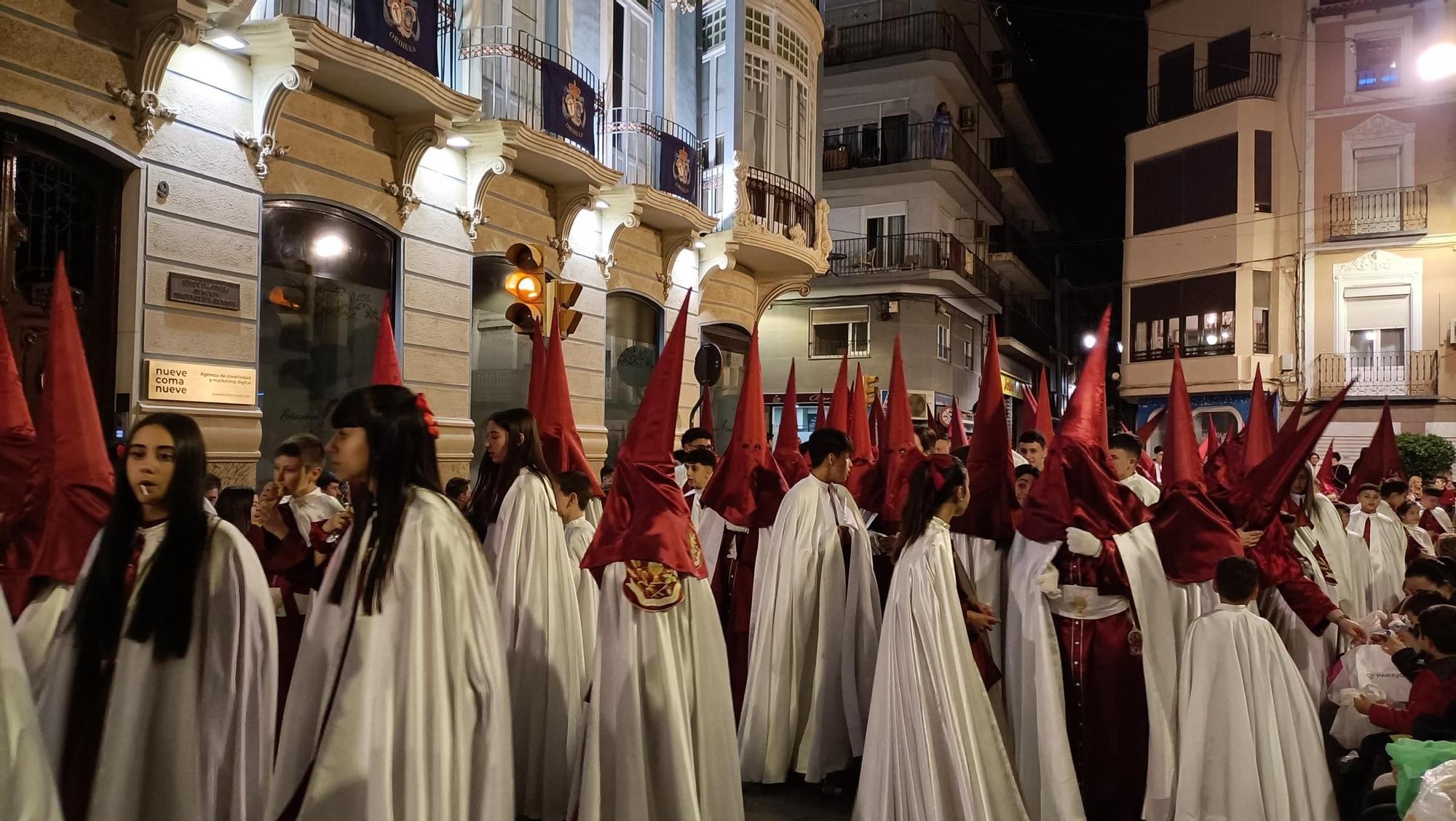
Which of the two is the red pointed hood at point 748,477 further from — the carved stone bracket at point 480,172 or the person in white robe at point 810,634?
the carved stone bracket at point 480,172

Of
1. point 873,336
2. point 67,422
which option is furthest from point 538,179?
point 873,336

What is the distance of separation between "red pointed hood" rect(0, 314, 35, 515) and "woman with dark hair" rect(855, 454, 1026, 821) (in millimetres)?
3970

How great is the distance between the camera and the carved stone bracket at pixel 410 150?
431 inches

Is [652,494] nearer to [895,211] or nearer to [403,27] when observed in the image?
[403,27]

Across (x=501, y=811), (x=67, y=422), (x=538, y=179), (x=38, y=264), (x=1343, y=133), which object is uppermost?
(x=1343, y=133)

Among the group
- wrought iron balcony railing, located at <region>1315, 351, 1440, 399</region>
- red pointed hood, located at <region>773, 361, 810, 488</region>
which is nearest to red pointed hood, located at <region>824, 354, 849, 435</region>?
red pointed hood, located at <region>773, 361, 810, 488</region>

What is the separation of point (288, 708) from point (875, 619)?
Answer: 4072mm

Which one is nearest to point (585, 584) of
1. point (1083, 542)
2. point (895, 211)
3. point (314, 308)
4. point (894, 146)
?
point (1083, 542)

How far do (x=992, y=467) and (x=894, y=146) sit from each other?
25.3 m

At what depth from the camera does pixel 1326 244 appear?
Result: 1094 inches

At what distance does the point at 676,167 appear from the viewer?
15.9 m

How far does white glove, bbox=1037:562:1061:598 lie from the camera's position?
5312mm

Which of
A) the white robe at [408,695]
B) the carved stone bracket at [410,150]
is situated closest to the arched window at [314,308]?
the carved stone bracket at [410,150]

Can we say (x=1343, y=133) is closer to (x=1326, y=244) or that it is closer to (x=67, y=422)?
(x=1326, y=244)
